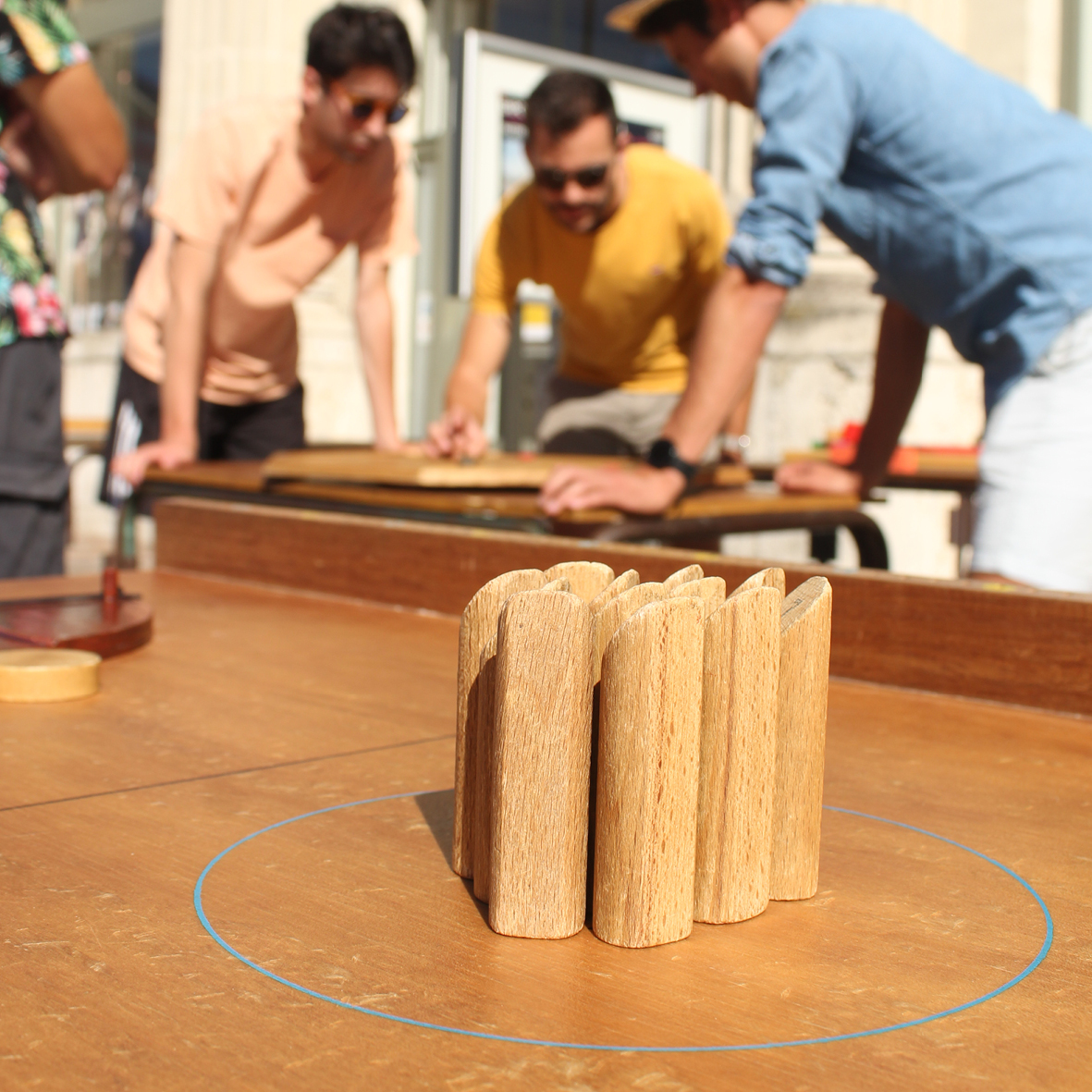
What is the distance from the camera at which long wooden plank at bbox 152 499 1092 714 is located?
1.25 meters

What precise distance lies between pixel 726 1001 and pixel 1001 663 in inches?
31.2

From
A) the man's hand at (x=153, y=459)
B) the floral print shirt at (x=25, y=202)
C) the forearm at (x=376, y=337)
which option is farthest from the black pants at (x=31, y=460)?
the forearm at (x=376, y=337)

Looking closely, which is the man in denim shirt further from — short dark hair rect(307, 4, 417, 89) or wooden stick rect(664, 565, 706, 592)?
wooden stick rect(664, 565, 706, 592)

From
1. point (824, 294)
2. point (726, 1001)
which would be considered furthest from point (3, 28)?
point (824, 294)

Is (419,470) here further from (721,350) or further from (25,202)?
(25,202)

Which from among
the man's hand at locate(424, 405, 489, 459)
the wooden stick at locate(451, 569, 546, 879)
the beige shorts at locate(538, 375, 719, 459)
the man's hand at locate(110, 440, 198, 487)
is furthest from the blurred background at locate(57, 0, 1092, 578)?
the wooden stick at locate(451, 569, 546, 879)

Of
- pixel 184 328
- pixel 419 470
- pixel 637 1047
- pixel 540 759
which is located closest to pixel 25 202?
pixel 419 470

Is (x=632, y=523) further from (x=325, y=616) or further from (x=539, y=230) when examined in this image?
(x=539, y=230)

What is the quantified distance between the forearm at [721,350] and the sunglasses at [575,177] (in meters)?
0.87

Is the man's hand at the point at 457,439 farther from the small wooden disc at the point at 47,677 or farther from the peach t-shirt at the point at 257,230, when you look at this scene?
the small wooden disc at the point at 47,677

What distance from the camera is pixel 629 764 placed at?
2.15ft

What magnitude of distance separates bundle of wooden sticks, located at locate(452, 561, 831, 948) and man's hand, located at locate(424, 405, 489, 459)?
215cm

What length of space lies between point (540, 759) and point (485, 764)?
69 millimetres

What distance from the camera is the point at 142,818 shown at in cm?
85
